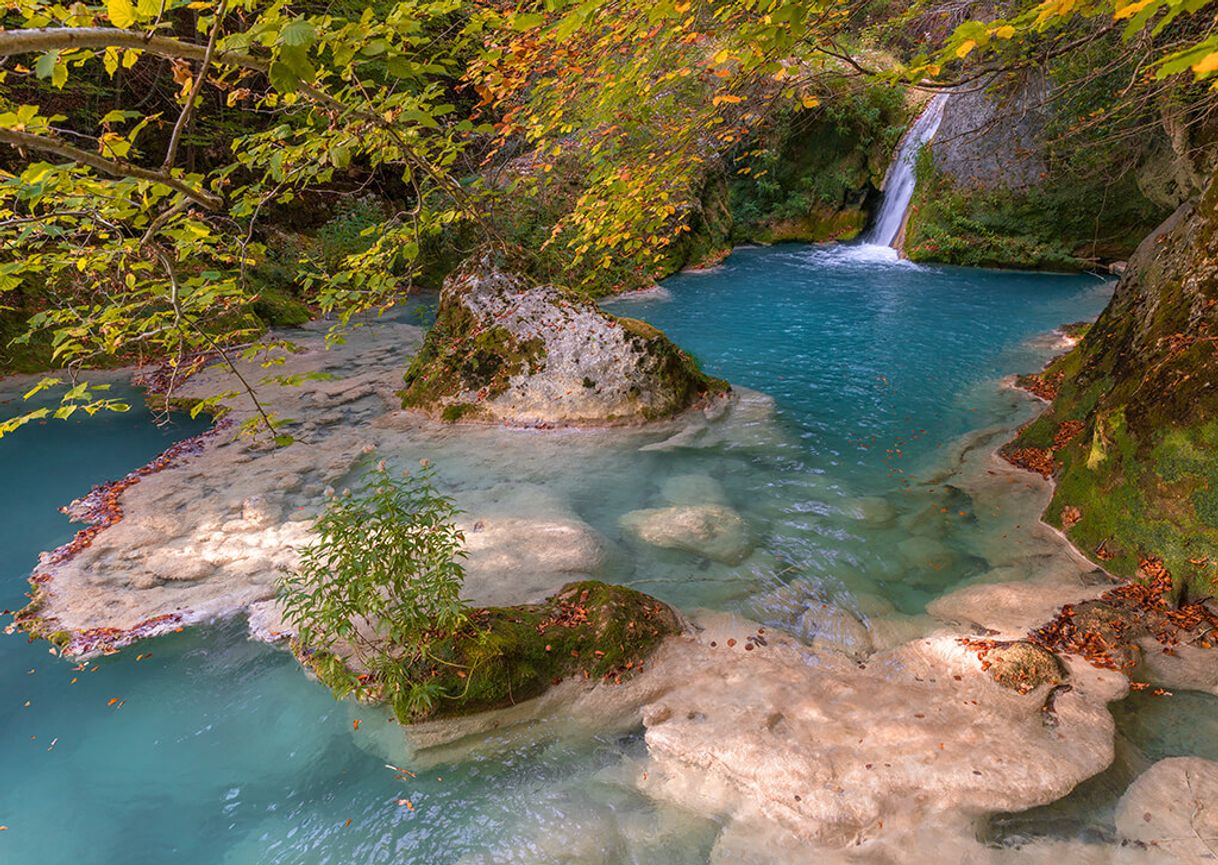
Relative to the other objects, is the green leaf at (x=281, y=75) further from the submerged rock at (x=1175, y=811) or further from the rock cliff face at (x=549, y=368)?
the rock cliff face at (x=549, y=368)

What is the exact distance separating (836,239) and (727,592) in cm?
2077

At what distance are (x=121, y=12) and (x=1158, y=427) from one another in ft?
23.2

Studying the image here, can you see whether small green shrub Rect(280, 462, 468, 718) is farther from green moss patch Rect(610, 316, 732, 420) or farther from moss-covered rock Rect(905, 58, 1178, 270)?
moss-covered rock Rect(905, 58, 1178, 270)

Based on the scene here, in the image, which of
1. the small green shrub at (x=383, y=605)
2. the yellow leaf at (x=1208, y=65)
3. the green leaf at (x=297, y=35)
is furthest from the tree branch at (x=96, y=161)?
the yellow leaf at (x=1208, y=65)

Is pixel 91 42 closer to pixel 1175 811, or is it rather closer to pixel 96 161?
pixel 96 161

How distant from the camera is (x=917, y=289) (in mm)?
16297

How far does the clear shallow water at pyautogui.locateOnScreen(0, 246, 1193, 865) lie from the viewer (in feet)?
11.9

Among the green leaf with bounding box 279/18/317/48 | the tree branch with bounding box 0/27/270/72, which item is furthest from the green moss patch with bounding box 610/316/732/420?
the green leaf with bounding box 279/18/317/48

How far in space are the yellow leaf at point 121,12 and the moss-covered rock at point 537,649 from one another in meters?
3.51

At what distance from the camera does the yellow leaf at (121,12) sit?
6.86 ft

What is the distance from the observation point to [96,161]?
90.2 inches

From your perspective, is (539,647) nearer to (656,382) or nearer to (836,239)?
(656,382)

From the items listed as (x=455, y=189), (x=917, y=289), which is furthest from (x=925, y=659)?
(x=917, y=289)

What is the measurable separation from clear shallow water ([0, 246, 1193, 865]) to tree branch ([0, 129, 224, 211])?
3455 mm
